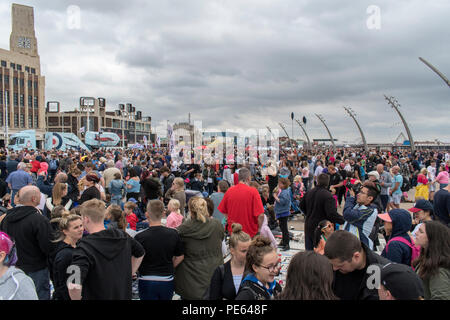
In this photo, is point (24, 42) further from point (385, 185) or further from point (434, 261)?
point (434, 261)

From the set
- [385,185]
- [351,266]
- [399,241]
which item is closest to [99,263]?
[351,266]

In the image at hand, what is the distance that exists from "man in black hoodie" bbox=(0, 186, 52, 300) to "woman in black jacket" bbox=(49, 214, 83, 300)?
18 centimetres

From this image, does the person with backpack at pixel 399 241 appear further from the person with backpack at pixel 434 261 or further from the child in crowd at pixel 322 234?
the child in crowd at pixel 322 234

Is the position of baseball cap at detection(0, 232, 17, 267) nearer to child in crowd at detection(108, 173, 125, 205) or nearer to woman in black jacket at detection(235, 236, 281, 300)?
woman in black jacket at detection(235, 236, 281, 300)

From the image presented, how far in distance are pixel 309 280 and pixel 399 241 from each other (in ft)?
5.89

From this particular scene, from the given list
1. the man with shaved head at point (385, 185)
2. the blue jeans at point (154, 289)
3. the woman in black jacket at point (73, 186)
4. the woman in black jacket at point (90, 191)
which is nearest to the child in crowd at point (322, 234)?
the blue jeans at point (154, 289)

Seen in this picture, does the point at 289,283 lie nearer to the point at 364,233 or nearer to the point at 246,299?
the point at 246,299

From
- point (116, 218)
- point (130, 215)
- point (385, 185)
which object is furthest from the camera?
point (385, 185)

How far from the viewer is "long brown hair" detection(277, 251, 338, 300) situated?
192 centimetres

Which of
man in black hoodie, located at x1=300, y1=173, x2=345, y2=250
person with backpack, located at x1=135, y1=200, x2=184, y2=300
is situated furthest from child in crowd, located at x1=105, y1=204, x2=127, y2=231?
man in black hoodie, located at x1=300, y1=173, x2=345, y2=250

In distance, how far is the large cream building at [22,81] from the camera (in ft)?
191

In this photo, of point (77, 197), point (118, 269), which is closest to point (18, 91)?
point (77, 197)

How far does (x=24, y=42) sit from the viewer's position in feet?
224

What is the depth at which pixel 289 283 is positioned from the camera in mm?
1981
